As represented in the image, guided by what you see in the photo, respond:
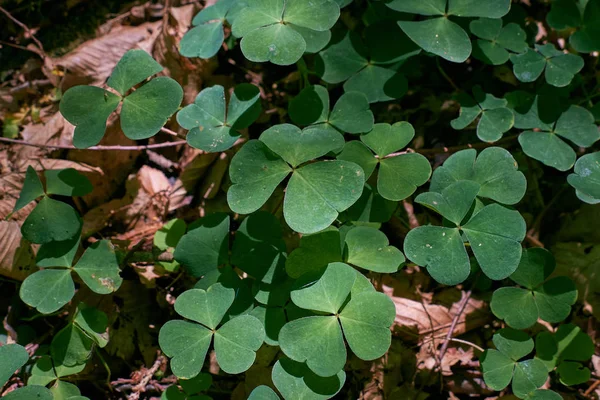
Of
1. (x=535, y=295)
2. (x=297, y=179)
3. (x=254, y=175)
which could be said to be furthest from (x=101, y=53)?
(x=535, y=295)

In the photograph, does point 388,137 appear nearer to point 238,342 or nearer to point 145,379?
point 238,342

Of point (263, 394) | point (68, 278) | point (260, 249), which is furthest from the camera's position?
point (68, 278)

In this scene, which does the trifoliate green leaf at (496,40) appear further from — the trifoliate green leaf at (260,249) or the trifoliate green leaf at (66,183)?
the trifoliate green leaf at (66,183)

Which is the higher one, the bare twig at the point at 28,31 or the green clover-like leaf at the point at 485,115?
the bare twig at the point at 28,31

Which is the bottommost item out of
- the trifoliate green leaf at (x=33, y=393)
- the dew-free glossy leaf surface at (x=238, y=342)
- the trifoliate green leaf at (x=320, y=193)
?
the trifoliate green leaf at (x=33, y=393)

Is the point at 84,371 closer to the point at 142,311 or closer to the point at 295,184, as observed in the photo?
the point at 142,311

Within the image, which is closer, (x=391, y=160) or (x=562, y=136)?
(x=391, y=160)

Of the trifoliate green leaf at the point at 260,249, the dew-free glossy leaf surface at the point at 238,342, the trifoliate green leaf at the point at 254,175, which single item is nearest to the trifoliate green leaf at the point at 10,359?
the dew-free glossy leaf surface at the point at 238,342

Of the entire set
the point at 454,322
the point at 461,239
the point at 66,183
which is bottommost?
the point at 454,322
